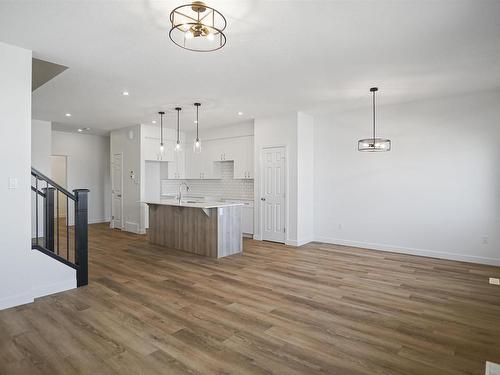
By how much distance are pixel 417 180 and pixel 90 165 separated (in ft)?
29.7

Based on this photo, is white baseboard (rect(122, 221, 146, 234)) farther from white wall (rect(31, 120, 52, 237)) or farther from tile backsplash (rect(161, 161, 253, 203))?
white wall (rect(31, 120, 52, 237))

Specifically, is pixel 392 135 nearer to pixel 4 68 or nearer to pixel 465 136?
pixel 465 136

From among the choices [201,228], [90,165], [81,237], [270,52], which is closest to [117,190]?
[90,165]

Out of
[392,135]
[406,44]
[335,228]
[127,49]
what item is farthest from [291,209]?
[127,49]

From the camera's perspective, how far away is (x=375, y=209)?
19.5 feet

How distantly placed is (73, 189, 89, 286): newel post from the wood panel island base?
1845mm

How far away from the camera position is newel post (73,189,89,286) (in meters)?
3.84

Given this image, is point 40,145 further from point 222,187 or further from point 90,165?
point 222,187

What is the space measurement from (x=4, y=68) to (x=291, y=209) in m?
4.99

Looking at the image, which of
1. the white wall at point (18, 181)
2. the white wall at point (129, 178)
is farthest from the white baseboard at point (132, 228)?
the white wall at point (18, 181)

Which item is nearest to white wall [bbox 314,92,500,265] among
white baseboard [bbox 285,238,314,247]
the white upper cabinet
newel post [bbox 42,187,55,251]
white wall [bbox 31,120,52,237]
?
white baseboard [bbox 285,238,314,247]

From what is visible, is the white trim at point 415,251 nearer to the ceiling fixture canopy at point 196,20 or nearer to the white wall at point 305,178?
the white wall at point 305,178

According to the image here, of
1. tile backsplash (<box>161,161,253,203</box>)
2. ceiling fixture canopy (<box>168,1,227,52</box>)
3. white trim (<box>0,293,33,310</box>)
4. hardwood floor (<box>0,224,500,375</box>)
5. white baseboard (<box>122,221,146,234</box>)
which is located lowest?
hardwood floor (<box>0,224,500,375</box>)

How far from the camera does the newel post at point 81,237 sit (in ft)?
12.6
